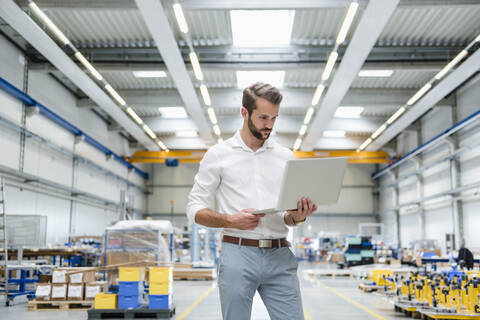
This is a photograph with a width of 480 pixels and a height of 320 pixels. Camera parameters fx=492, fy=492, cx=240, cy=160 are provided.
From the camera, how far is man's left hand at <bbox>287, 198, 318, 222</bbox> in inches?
85.9

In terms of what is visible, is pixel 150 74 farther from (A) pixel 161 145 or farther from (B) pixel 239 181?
(B) pixel 239 181

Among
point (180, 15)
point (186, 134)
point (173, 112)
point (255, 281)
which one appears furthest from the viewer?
point (186, 134)

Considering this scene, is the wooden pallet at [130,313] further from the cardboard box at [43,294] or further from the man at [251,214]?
the man at [251,214]

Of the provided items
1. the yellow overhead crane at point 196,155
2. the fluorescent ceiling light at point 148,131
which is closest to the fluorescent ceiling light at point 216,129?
the fluorescent ceiling light at point 148,131

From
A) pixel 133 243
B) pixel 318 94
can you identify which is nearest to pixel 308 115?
pixel 318 94

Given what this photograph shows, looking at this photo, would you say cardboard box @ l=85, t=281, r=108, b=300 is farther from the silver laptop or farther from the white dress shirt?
the silver laptop

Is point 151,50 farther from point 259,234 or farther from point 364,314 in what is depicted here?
point 259,234

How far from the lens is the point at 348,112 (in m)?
22.2

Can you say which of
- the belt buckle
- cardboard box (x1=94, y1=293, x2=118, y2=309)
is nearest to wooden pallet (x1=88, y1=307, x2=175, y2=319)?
cardboard box (x1=94, y1=293, x2=118, y2=309)

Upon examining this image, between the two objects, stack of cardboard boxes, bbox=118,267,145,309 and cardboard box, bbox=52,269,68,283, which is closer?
stack of cardboard boxes, bbox=118,267,145,309

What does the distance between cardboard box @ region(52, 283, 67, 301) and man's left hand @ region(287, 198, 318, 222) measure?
26.3ft

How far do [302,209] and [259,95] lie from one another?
56 cm

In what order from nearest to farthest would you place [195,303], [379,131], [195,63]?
[195,303] < [195,63] < [379,131]

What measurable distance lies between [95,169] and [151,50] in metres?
9.32
